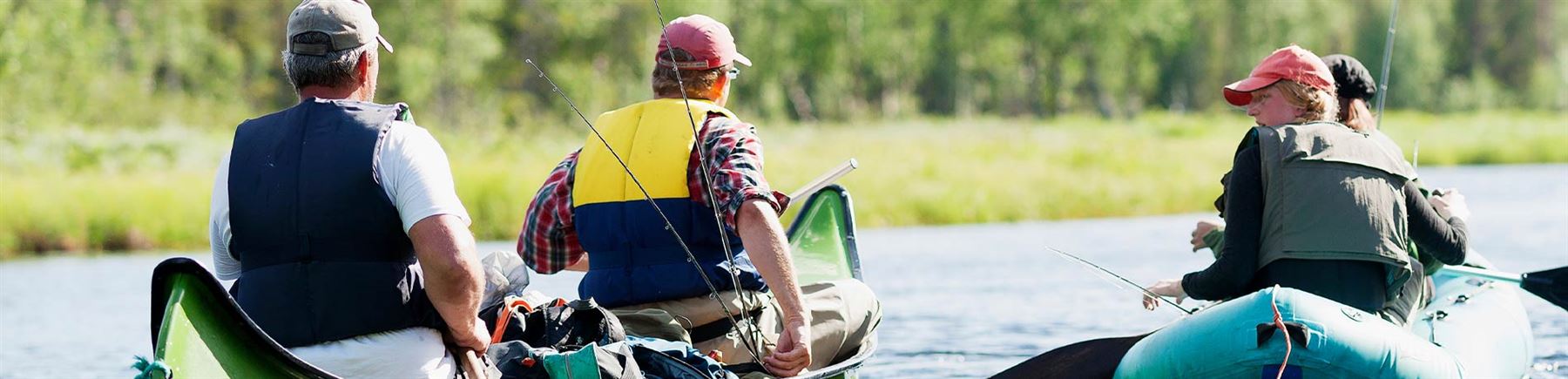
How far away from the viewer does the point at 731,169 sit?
14.0ft

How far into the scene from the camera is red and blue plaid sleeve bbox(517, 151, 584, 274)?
4.76 m

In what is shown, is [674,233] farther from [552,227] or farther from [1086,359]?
[1086,359]

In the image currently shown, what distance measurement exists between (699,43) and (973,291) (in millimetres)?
8484

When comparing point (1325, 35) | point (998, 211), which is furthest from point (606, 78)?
point (1325, 35)

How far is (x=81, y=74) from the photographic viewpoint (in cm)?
3484

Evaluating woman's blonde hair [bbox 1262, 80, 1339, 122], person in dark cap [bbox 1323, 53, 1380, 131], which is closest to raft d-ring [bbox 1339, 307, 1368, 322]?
woman's blonde hair [bbox 1262, 80, 1339, 122]

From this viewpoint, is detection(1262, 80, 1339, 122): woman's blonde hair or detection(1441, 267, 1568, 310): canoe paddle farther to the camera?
detection(1441, 267, 1568, 310): canoe paddle

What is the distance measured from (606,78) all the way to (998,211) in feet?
70.4

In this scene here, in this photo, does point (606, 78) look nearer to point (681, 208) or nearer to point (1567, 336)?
point (1567, 336)

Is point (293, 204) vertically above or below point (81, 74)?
above

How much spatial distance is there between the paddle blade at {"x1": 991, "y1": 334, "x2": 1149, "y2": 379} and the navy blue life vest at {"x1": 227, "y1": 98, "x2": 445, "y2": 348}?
2.08 meters

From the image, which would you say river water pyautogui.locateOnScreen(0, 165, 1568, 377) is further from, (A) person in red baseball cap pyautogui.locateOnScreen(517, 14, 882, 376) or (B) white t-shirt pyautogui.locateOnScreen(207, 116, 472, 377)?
(B) white t-shirt pyautogui.locateOnScreen(207, 116, 472, 377)

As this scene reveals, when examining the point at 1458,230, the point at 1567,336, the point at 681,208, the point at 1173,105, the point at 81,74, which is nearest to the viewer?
the point at 681,208

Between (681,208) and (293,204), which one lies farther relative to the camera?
(681,208)
